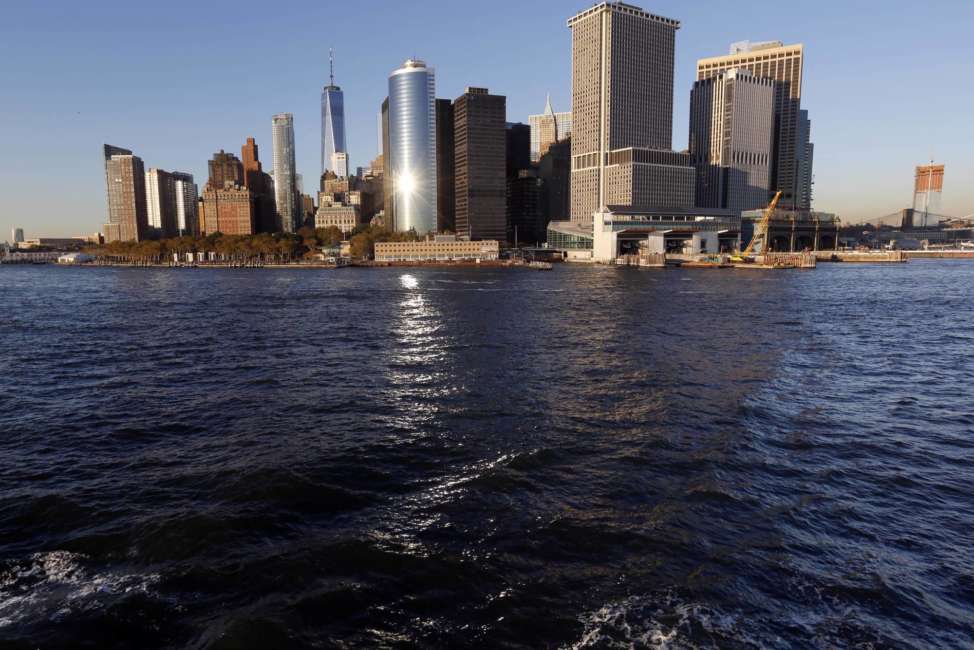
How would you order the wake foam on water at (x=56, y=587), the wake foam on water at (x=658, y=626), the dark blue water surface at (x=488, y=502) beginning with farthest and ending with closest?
the wake foam on water at (x=56, y=587) < the dark blue water surface at (x=488, y=502) < the wake foam on water at (x=658, y=626)

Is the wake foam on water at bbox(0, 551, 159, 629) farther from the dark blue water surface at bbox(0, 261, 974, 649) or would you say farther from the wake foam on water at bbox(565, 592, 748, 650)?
the wake foam on water at bbox(565, 592, 748, 650)

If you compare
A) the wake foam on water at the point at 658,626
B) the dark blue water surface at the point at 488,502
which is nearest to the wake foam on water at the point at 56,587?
the dark blue water surface at the point at 488,502

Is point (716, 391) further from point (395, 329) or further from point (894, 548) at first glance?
point (395, 329)

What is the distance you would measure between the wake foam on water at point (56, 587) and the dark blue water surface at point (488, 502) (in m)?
0.07

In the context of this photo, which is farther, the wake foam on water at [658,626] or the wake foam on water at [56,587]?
the wake foam on water at [56,587]

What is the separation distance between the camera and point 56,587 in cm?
1393

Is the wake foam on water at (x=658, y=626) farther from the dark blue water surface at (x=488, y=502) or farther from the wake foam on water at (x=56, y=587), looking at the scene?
the wake foam on water at (x=56, y=587)

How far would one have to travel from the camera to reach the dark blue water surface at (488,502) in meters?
12.8

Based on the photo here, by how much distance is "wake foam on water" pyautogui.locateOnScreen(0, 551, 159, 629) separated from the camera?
13.0 meters

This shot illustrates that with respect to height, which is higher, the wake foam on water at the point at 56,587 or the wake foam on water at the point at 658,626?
the wake foam on water at the point at 56,587

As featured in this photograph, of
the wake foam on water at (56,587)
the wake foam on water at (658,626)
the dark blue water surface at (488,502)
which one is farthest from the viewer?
the wake foam on water at (56,587)

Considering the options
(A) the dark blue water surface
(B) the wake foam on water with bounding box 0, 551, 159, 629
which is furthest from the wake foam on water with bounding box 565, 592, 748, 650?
(B) the wake foam on water with bounding box 0, 551, 159, 629

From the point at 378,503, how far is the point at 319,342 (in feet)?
114

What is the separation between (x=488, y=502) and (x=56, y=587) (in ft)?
36.9
